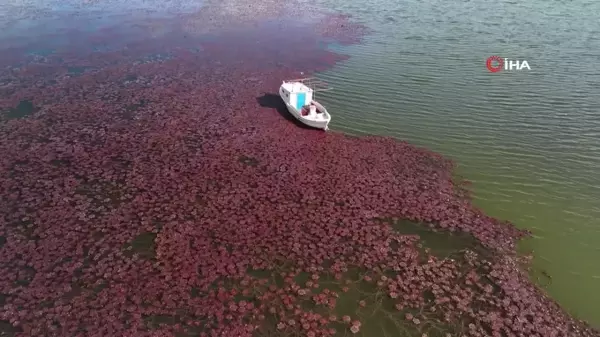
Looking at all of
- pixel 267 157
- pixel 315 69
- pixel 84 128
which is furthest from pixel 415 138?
pixel 84 128

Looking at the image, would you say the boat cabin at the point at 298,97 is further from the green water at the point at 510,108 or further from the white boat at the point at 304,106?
the green water at the point at 510,108

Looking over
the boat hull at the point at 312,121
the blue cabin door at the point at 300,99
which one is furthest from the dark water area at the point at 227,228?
the blue cabin door at the point at 300,99

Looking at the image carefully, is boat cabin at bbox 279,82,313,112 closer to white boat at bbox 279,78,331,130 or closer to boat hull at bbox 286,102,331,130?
white boat at bbox 279,78,331,130

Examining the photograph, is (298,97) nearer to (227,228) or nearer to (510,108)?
(227,228)

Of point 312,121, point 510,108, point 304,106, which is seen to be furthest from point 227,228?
point 510,108

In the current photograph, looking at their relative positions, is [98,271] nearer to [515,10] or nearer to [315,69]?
[315,69]
